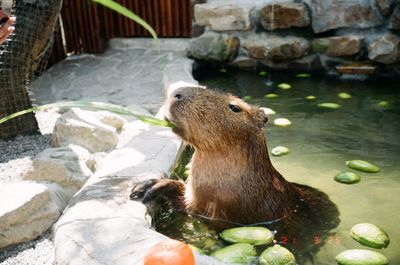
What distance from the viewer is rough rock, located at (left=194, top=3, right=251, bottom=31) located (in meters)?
7.37

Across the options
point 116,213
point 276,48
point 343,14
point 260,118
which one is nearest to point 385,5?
point 343,14

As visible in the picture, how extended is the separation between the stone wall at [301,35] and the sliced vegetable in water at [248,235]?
182 inches

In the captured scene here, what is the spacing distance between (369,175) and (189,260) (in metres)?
2.55

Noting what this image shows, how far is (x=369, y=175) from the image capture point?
4.02m

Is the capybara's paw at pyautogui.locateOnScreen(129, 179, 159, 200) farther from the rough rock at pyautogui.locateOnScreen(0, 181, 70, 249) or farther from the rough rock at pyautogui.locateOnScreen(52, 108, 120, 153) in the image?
the rough rock at pyautogui.locateOnScreen(52, 108, 120, 153)

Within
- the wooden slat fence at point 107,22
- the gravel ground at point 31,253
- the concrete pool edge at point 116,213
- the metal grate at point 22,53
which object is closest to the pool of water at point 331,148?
the concrete pool edge at point 116,213

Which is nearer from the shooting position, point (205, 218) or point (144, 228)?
point (144, 228)

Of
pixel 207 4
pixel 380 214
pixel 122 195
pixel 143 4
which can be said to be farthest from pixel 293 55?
pixel 122 195

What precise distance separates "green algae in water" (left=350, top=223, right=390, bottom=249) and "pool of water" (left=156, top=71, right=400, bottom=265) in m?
0.04

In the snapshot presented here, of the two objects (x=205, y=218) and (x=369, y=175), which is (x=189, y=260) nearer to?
(x=205, y=218)

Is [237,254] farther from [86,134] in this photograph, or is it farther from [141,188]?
[86,134]

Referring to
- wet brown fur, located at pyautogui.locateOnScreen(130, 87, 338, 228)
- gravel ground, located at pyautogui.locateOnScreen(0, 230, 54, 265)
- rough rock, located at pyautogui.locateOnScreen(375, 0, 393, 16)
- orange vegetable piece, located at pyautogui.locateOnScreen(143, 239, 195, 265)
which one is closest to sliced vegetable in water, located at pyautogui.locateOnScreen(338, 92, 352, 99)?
rough rock, located at pyautogui.locateOnScreen(375, 0, 393, 16)

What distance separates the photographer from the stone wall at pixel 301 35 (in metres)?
6.84

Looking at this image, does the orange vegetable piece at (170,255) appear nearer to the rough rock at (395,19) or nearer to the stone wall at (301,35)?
the stone wall at (301,35)
